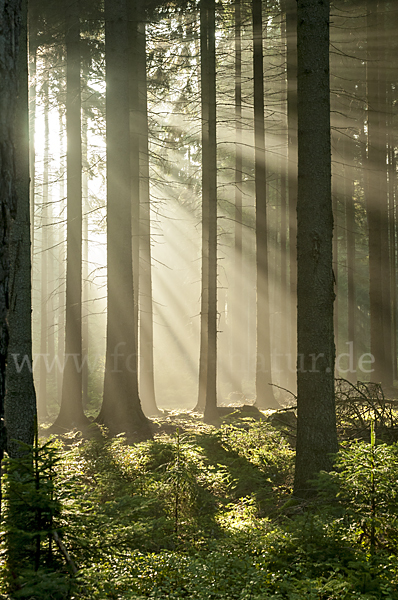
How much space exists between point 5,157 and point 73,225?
407 inches

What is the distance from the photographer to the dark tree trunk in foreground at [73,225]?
39.8 ft

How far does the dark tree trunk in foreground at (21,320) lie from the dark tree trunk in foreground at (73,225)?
6314 millimetres

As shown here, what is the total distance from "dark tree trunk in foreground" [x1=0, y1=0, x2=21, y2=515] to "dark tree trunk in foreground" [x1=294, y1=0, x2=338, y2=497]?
408 cm

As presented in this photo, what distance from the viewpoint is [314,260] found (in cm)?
575

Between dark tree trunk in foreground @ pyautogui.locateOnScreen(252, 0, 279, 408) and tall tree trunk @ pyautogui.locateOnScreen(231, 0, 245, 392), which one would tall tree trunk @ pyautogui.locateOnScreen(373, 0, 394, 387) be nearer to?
dark tree trunk in foreground @ pyautogui.locateOnScreen(252, 0, 279, 408)

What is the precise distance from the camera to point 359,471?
3.85 m

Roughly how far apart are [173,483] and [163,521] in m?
0.70

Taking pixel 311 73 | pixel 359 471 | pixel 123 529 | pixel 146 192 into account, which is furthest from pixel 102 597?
pixel 146 192

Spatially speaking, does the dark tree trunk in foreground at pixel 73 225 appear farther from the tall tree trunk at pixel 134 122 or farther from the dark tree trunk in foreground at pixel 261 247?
the dark tree trunk in foreground at pixel 261 247

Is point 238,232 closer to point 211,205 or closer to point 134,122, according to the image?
point 211,205

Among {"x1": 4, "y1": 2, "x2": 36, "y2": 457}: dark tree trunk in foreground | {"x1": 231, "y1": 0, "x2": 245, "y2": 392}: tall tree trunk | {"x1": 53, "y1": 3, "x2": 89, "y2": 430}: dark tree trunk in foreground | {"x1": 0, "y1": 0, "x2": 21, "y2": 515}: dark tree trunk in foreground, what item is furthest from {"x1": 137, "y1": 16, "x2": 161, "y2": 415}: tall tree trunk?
{"x1": 0, "y1": 0, "x2": 21, "y2": 515}: dark tree trunk in foreground

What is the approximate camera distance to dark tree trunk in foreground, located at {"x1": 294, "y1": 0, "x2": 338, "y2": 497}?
222 inches

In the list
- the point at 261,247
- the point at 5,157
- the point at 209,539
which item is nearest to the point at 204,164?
the point at 261,247

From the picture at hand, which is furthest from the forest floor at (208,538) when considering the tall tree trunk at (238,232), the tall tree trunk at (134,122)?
the tall tree trunk at (238,232)
